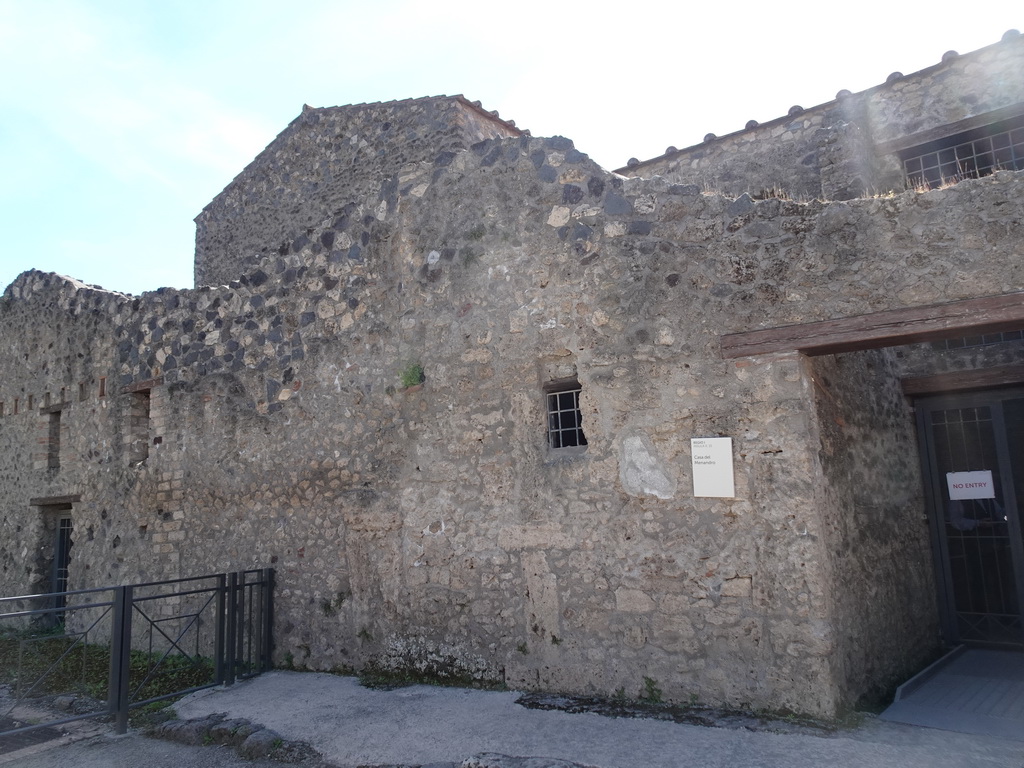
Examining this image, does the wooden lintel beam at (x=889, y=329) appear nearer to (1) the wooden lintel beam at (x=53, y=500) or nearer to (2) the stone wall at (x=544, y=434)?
(2) the stone wall at (x=544, y=434)

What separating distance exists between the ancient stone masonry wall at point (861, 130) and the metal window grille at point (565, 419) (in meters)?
4.19

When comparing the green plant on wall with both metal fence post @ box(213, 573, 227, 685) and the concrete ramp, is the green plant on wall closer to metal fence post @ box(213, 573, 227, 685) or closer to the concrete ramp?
metal fence post @ box(213, 573, 227, 685)

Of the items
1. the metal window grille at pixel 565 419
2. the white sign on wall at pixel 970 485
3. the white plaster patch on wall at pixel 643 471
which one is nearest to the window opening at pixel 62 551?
the metal window grille at pixel 565 419

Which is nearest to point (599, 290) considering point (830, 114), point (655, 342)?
point (655, 342)

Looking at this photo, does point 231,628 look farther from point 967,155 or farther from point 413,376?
point 967,155

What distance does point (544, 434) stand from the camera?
20.8 ft

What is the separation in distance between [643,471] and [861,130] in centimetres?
634

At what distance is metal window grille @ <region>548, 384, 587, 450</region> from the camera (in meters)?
6.32

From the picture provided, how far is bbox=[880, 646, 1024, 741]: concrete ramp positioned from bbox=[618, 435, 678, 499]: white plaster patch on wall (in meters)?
1.99

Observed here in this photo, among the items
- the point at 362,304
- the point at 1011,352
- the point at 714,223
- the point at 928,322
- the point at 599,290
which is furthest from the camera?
the point at 1011,352

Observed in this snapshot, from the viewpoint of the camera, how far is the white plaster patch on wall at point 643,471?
5.70 meters

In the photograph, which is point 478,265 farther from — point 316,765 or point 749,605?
point 316,765

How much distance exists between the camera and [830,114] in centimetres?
987

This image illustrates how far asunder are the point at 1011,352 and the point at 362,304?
6435 mm
